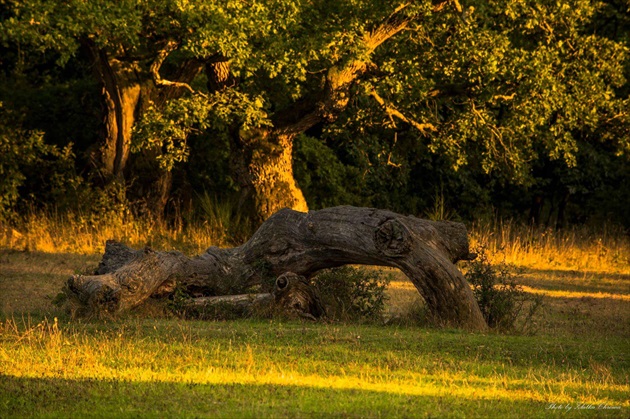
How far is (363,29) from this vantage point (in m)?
24.7

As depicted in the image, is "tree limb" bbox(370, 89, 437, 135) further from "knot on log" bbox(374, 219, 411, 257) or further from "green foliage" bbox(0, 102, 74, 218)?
"knot on log" bbox(374, 219, 411, 257)

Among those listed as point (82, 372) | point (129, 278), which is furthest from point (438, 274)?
point (82, 372)

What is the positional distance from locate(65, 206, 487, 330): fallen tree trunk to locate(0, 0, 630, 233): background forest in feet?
27.5

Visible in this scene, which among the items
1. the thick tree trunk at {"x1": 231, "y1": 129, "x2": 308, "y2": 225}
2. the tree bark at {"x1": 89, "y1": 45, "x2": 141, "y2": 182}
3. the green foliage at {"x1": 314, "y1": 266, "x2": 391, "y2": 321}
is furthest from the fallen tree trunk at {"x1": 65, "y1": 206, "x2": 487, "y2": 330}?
the tree bark at {"x1": 89, "y1": 45, "x2": 141, "y2": 182}

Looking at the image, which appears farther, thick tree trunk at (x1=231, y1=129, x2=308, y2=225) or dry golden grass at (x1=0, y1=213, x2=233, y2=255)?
thick tree trunk at (x1=231, y1=129, x2=308, y2=225)

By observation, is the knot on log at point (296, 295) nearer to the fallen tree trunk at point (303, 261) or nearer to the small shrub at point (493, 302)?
the fallen tree trunk at point (303, 261)

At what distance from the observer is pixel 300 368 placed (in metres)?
10.8

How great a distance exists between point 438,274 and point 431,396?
4535mm

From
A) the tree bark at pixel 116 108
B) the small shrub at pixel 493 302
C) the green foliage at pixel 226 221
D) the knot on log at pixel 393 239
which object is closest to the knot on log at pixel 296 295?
the knot on log at pixel 393 239

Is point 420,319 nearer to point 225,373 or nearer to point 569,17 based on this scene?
point 225,373

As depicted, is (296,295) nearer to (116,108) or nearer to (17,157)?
(116,108)

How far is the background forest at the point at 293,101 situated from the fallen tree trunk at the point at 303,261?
8.37 meters

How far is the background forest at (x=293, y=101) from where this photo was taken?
2409 centimetres

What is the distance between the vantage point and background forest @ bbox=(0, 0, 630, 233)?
949 inches
